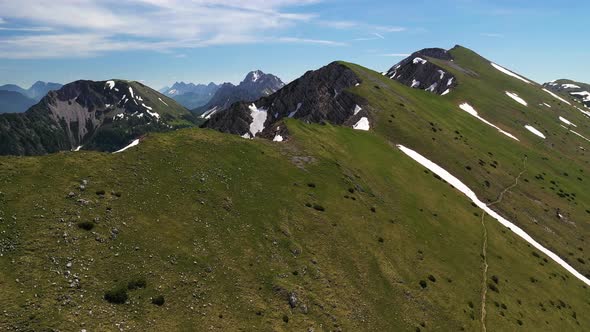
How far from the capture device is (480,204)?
90250 mm

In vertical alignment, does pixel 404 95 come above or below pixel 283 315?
above

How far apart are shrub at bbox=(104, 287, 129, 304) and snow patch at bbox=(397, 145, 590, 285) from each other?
80198 millimetres

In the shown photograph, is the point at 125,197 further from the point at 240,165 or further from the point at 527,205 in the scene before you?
the point at 527,205

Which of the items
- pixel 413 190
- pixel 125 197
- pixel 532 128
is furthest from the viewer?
pixel 532 128

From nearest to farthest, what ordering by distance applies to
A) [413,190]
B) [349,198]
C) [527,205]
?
[349,198] → [413,190] → [527,205]

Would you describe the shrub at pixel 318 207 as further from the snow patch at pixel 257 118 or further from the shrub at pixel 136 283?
the snow patch at pixel 257 118

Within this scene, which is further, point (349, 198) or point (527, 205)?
point (527, 205)

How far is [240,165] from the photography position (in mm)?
60281

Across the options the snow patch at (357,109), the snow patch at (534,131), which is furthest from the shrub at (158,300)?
the snow patch at (534,131)

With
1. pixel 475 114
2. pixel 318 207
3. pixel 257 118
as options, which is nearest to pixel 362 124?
pixel 318 207

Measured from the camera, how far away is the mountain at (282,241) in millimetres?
35094

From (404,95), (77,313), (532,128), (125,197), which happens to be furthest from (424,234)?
(532,128)

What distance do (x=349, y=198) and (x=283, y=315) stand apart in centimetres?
2964

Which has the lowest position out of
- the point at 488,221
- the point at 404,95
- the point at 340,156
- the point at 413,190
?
the point at 488,221
